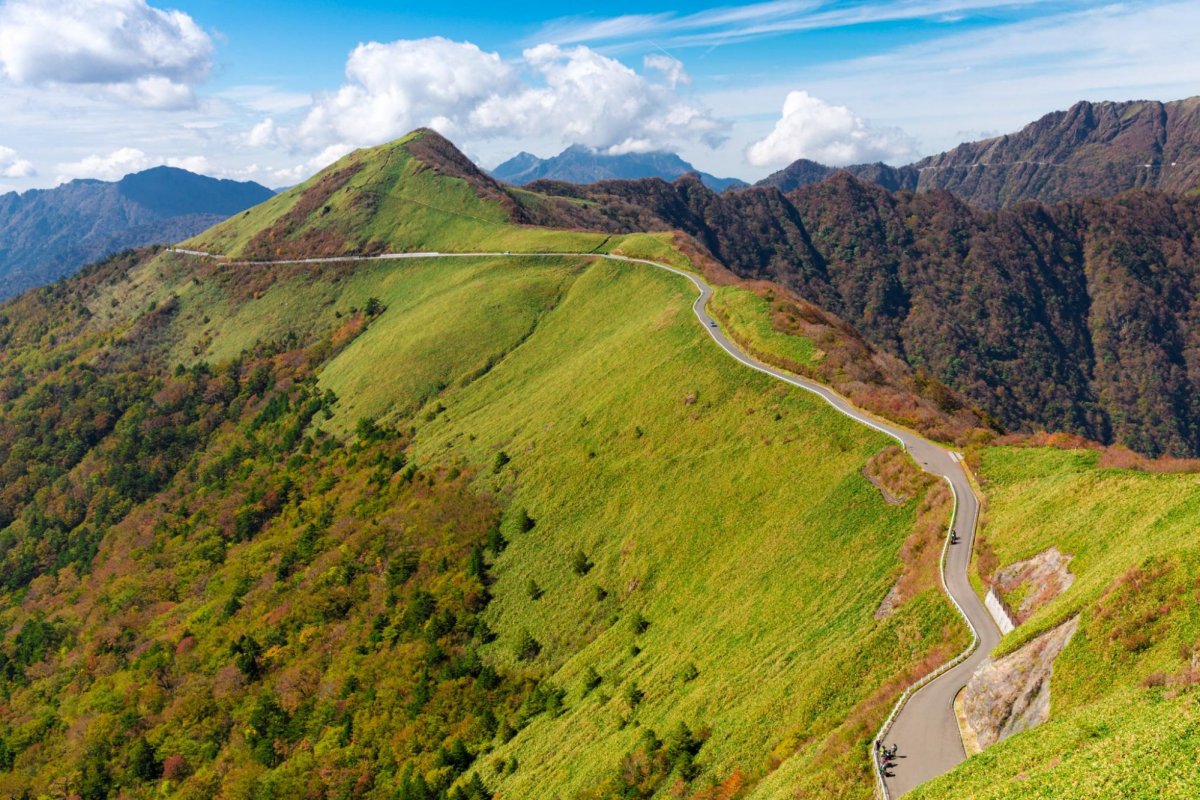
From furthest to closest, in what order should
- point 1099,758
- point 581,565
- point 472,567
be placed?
point 472,567 < point 581,565 < point 1099,758

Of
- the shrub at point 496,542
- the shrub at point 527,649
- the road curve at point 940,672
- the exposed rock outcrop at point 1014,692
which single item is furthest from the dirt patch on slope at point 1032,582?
the shrub at point 496,542

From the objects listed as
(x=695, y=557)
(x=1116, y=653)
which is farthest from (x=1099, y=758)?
(x=695, y=557)

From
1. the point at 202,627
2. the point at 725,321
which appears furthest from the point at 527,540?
the point at 202,627

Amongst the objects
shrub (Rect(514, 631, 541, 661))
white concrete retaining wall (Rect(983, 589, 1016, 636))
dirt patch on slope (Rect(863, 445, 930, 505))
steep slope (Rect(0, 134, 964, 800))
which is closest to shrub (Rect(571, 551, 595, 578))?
steep slope (Rect(0, 134, 964, 800))

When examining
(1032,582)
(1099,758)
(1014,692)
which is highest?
(1099,758)

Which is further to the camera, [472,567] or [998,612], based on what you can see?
[472,567]

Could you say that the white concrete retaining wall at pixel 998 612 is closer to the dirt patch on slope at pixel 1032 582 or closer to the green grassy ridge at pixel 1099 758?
the dirt patch on slope at pixel 1032 582

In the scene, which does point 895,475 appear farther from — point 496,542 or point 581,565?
point 496,542
